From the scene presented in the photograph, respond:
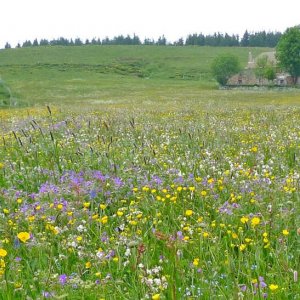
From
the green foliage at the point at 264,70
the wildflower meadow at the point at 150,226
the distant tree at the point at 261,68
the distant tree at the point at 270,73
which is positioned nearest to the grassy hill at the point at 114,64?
the distant tree at the point at 261,68

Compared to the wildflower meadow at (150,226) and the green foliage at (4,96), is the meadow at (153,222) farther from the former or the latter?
the green foliage at (4,96)

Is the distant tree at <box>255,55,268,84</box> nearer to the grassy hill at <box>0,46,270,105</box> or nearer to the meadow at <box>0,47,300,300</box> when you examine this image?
the grassy hill at <box>0,46,270,105</box>

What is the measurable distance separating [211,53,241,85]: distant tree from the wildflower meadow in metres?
103

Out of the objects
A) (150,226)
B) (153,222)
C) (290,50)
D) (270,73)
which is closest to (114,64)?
(270,73)

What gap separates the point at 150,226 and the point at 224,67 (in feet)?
350

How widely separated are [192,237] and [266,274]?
2.63ft

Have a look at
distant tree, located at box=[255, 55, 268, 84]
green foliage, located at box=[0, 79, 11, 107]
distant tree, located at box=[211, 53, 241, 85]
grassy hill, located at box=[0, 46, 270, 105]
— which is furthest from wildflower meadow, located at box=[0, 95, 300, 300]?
distant tree, located at box=[255, 55, 268, 84]

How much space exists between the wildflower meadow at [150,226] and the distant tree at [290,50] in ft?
286

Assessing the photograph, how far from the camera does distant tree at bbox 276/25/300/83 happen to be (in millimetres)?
87500

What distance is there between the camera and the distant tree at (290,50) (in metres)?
87.5

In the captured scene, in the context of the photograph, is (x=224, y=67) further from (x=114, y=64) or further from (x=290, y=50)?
(x=114, y=64)

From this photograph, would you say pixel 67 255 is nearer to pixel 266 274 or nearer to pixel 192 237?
pixel 192 237

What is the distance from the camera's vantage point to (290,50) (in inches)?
3469

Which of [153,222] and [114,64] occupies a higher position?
[114,64]
